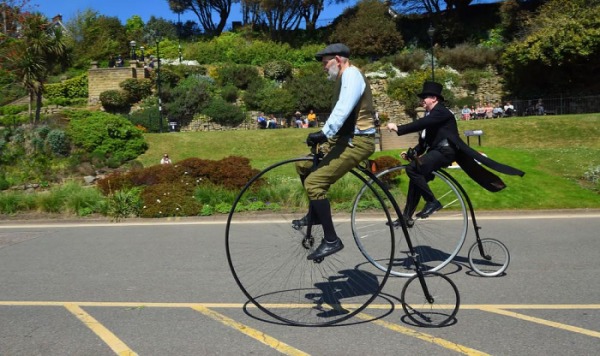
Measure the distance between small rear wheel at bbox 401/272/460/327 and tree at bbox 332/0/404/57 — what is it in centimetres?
4707

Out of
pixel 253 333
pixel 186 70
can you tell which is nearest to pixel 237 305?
pixel 253 333

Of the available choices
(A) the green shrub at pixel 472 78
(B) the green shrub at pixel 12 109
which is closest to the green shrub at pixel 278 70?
(A) the green shrub at pixel 472 78

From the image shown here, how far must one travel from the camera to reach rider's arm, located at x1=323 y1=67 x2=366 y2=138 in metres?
Answer: 5.07

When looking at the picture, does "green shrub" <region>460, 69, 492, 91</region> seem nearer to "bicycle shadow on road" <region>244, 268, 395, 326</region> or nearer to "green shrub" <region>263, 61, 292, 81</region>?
"green shrub" <region>263, 61, 292, 81</region>

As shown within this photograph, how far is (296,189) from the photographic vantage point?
14.0 metres

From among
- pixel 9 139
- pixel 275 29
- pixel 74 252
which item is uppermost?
pixel 275 29

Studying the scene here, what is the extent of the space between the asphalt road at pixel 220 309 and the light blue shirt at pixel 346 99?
1805 millimetres

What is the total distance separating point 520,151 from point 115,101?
116ft

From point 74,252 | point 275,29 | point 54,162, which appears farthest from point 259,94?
point 74,252

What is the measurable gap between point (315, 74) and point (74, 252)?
39.5 m

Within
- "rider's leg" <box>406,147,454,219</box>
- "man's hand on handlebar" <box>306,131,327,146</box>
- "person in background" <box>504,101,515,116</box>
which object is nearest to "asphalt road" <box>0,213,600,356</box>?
"rider's leg" <box>406,147,454,219</box>

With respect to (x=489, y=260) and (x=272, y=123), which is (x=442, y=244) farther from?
(x=272, y=123)

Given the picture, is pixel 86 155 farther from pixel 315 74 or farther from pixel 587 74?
pixel 587 74

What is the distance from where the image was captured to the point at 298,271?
7.15m
